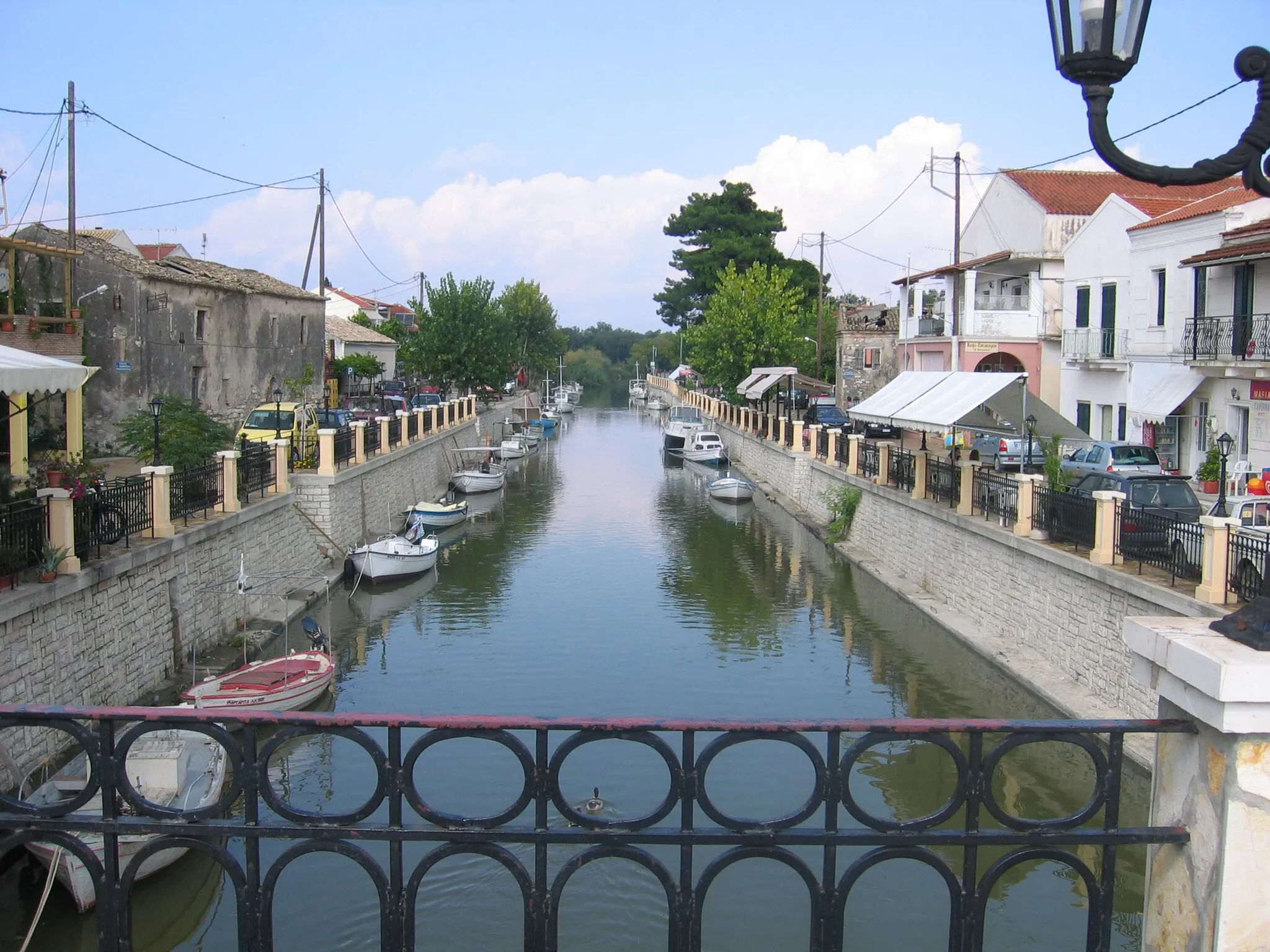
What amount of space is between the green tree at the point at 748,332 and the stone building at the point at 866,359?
2.98m

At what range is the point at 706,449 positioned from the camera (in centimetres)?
4769

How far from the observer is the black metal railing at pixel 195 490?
16609 mm

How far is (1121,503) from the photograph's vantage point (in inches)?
572

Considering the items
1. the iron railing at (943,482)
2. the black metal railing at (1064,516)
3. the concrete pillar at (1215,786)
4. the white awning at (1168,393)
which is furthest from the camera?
the white awning at (1168,393)

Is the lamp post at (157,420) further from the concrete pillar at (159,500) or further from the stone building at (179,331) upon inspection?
the stone building at (179,331)

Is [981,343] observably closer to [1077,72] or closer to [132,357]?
[132,357]

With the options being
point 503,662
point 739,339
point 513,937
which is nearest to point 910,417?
point 503,662

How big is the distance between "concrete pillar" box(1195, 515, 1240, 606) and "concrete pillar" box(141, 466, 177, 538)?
13.1 meters

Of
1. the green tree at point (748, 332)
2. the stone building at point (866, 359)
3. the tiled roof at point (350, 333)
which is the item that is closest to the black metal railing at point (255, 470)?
the tiled roof at point (350, 333)

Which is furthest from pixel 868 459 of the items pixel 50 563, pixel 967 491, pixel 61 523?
pixel 50 563

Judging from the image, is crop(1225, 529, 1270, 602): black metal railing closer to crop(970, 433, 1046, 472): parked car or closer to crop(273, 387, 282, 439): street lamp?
crop(970, 433, 1046, 472): parked car

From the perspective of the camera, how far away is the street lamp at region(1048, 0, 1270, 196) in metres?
3.56

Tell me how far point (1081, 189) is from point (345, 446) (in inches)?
964

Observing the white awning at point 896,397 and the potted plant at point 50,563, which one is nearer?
the potted plant at point 50,563
